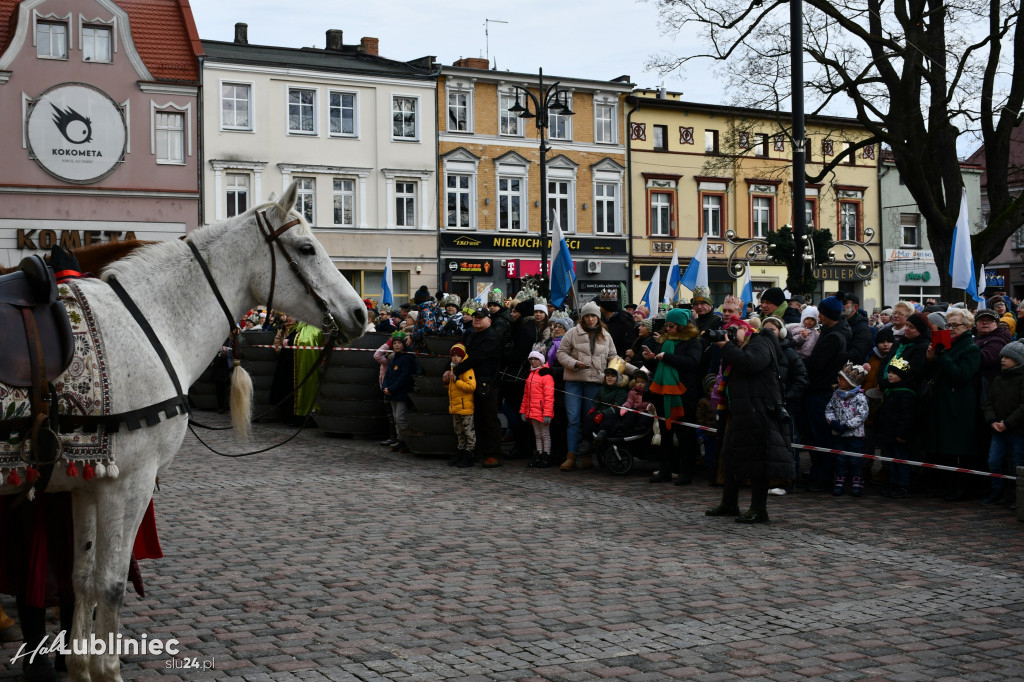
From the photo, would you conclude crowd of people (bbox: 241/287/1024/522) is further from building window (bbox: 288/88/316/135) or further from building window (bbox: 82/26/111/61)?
building window (bbox: 288/88/316/135)

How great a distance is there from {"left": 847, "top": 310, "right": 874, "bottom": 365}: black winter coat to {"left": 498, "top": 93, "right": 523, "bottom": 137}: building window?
3378 centimetres

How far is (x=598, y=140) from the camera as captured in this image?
46.9 m

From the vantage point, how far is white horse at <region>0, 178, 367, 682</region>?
4.69 meters

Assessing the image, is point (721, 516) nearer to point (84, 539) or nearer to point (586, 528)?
point (586, 528)

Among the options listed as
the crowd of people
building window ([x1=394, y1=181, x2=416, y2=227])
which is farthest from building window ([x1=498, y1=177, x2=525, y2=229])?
the crowd of people

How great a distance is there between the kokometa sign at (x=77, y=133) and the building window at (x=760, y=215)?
27.9 metres

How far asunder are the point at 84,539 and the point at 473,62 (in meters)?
43.1

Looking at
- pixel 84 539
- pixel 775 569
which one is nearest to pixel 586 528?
pixel 775 569

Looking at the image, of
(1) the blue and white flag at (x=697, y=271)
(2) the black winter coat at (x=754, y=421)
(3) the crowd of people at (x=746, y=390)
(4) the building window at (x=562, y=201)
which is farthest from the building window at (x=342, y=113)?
(2) the black winter coat at (x=754, y=421)

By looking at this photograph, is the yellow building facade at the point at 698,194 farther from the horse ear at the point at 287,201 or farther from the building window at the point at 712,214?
the horse ear at the point at 287,201

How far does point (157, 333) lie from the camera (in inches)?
194

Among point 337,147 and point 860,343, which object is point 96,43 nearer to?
point 337,147

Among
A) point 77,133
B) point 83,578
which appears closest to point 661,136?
point 77,133

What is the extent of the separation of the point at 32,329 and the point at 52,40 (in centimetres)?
3645
